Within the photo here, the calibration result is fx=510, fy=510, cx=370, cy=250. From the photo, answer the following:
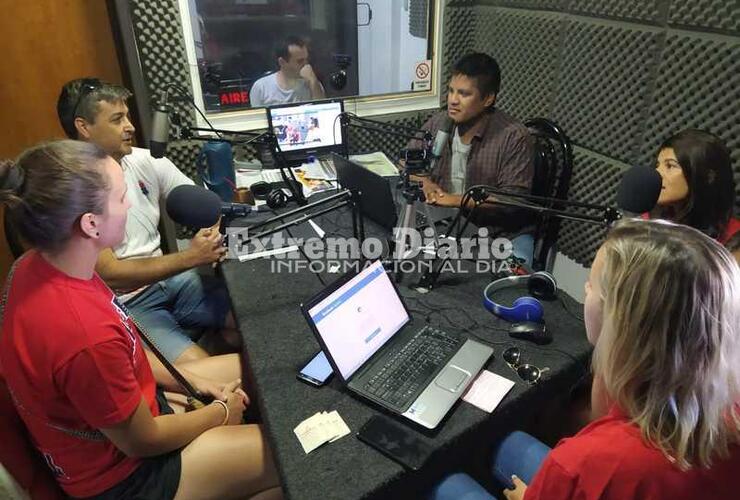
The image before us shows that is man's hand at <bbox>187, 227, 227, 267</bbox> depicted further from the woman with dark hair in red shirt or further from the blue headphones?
the woman with dark hair in red shirt

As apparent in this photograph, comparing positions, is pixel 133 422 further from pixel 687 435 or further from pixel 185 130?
pixel 185 130

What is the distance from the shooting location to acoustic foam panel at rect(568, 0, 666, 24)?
90.1 inches

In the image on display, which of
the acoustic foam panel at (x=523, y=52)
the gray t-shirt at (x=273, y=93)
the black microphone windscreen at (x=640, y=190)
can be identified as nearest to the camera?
the black microphone windscreen at (x=640, y=190)

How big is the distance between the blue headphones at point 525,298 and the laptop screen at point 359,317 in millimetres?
320

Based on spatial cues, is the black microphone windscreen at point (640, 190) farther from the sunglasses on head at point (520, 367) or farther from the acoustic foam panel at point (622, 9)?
the acoustic foam panel at point (622, 9)

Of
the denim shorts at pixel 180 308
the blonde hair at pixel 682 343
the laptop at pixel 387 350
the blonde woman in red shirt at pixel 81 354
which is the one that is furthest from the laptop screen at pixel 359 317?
the denim shorts at pixel 180 308

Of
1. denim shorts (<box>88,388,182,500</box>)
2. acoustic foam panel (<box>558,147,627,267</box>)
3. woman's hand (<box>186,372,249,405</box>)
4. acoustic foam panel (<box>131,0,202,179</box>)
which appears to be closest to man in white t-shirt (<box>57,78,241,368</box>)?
woman's hand (<box>186,372,249,405</box>)

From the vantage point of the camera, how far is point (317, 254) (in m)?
2.14

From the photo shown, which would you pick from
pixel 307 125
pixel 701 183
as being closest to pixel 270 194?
pixel 307 125

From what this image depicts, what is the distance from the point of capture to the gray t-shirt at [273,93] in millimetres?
3299

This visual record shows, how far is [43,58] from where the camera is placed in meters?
2.68

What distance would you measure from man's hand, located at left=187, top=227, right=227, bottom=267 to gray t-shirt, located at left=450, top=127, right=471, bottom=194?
1392mm

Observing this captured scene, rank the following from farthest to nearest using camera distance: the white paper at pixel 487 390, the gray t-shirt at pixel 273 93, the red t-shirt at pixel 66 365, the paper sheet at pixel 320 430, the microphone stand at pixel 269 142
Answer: the gray t-shirt at pixel 273 93 < the microphone stand at pixel 269 142 < the white paper at pixel 487 390 < the paper sheet at pixel 320 430 < the red t-shirt at pixel 66 365

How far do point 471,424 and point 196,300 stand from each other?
1.47 meters
